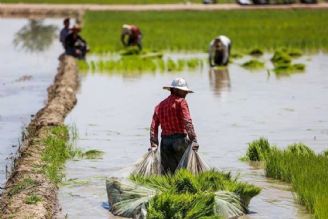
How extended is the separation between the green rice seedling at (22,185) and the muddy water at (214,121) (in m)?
0.31

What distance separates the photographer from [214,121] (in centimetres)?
1362

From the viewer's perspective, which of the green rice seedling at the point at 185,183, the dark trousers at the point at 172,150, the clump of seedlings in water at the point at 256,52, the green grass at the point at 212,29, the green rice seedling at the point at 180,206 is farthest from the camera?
the green grass at the point at 212,29

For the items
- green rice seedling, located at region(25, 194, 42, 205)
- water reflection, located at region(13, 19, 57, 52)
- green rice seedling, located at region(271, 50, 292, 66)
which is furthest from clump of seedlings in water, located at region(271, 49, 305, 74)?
green rice seedling, located at region(25, 194, 42, 205)

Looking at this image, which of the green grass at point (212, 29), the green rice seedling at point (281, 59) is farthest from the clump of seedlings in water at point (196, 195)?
the green grass at point (212, 29)

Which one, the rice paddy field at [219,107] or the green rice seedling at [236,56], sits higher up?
the rice paddy field at [219,107]

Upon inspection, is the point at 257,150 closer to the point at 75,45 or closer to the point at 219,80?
the point at 219,80

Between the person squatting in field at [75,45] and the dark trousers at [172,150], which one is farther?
the person squatting in field at [75,45]

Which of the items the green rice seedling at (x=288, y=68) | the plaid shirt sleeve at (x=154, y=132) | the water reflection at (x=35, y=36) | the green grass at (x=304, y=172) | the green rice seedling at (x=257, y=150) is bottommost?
the water reflection at (x=35, y=36)

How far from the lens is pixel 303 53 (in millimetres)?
24188

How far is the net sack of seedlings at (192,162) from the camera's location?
8469mm

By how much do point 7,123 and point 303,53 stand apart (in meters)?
12.0

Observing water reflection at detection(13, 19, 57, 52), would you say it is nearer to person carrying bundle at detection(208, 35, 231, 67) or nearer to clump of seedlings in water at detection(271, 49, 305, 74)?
person carrying bundle at detection(208, 35, 231, 67)

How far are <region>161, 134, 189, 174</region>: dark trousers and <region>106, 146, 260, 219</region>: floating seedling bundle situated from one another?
20 cm

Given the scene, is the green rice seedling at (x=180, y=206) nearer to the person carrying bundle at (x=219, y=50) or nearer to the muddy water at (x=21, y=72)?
the muddy water at (x=21, y=72)
